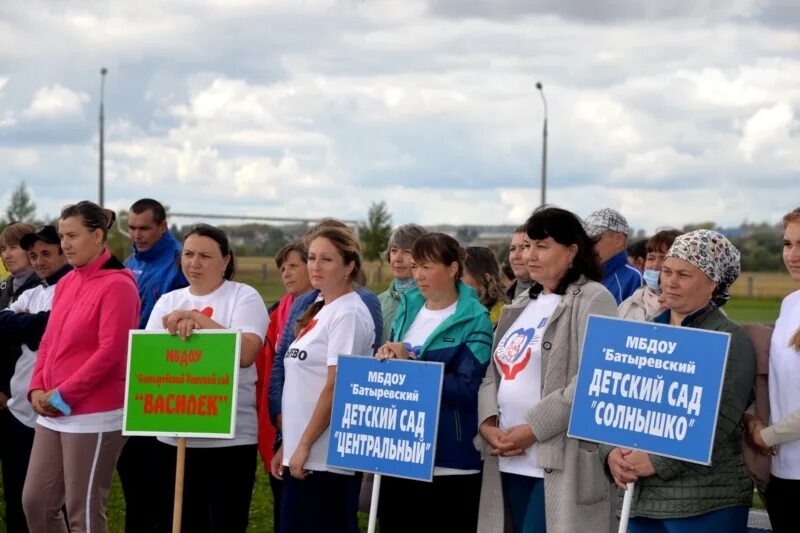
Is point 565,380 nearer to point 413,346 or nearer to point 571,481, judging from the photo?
point 571,481

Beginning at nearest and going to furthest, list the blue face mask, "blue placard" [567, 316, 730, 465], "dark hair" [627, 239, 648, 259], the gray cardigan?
"blue placard" [567, 316, 730, 465] < the gray cardigan < the blue face mask < "dark hair" [627, 239, 648, 259]

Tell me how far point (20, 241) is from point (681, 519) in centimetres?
474

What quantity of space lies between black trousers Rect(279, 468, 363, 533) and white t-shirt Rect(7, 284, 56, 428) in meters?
2.26

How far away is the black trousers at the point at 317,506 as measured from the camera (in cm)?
550

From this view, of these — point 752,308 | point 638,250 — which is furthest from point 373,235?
point 638,250

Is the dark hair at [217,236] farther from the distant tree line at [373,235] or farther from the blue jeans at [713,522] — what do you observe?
the distant tree line at [373,235]

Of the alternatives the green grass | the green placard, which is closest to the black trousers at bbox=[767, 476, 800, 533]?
the green placard

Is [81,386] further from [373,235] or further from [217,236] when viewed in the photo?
[373,235]

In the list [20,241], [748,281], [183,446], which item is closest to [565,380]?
[183,446]

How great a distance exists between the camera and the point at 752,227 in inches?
2339

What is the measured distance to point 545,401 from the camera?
4938mm

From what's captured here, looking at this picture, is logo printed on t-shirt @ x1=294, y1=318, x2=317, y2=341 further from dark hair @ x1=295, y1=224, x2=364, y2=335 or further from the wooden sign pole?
the wooden sign pole

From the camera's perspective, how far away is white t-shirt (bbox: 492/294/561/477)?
16.7ft

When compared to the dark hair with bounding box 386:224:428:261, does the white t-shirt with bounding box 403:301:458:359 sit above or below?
below
